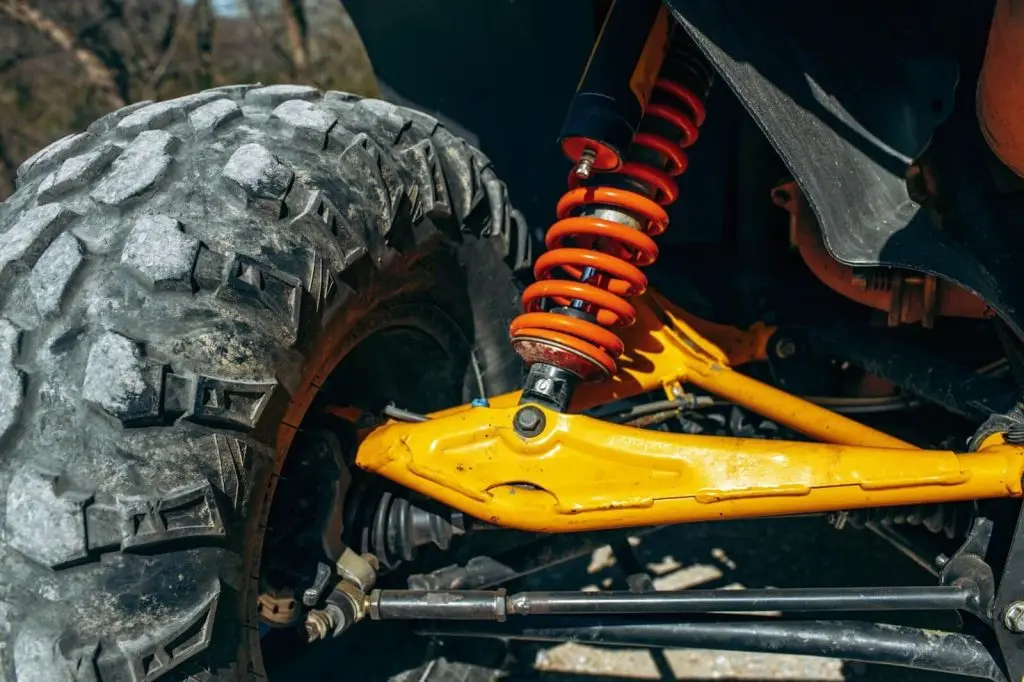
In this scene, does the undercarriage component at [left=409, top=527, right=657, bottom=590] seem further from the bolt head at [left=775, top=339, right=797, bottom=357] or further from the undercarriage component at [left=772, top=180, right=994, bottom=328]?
the undercarriage component at [left=772, top=180, right=994, bottom=328]

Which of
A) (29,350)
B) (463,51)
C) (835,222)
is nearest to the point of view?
(29,350)

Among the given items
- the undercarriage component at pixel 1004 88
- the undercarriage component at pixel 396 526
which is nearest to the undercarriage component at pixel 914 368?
the undercarriage component at pixel 1004 88

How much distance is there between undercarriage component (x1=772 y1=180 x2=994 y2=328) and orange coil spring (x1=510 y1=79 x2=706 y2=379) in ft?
1.26

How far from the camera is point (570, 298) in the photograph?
1.70 metres

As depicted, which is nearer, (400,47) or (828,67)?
(828,67)

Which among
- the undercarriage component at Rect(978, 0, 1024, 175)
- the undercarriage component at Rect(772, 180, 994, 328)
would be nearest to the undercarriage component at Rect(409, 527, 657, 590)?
the undercarriage component at Rect(772, 180, 994, 328)

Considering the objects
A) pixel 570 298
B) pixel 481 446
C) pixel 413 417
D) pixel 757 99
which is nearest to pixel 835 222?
pixel 757 99

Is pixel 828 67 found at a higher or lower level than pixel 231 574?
higher

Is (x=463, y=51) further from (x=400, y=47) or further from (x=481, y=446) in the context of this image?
(x=481, y=446)

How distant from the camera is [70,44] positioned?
7.83 metres

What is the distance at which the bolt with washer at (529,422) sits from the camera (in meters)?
1.64

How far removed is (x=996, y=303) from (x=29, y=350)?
1.43 m

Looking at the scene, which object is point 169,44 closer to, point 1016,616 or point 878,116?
point 878,116

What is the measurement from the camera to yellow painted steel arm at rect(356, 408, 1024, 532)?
1576mm
